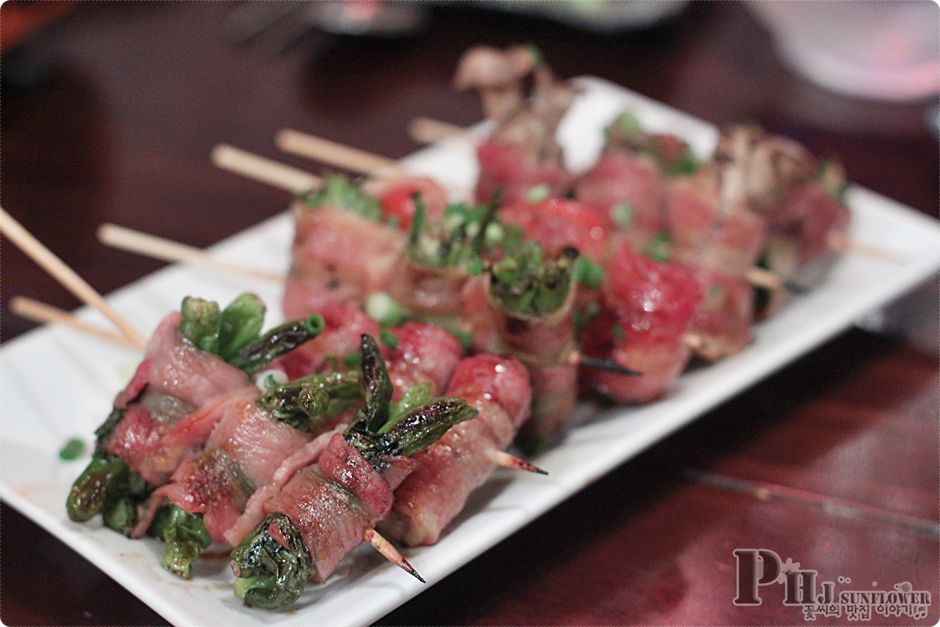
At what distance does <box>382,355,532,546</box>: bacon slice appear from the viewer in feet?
8.74

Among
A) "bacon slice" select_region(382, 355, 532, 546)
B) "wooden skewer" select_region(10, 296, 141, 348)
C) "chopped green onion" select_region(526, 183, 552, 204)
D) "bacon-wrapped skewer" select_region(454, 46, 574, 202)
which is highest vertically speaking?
"bacon-wrapped skewer" select_region(454, 46, 574, 202)

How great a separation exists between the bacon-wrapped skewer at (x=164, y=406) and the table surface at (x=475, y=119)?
323mm

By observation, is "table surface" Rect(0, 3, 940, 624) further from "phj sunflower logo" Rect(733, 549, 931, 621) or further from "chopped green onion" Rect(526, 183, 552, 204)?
"chopped green onion" Rect(526, 183, 552, 204)

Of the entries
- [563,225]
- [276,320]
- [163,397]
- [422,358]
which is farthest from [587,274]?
[163,397]

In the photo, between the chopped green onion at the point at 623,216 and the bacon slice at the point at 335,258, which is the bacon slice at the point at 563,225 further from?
the bacon slice at the point at 335,258

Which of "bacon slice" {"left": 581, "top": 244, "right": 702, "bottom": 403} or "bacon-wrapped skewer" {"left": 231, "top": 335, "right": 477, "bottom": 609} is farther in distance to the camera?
"bacon slice" {"left": 581, "top": 244, "right": 702, "bottom": 403}

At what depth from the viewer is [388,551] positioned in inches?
98.2

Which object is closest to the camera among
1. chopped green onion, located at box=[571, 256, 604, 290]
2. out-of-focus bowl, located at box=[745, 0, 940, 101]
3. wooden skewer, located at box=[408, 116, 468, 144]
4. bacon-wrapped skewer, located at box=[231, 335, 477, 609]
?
bacon-wrapped skewer, located at box=[231, 335, 477, 609]

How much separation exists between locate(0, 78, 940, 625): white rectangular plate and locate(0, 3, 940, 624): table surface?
186 mm

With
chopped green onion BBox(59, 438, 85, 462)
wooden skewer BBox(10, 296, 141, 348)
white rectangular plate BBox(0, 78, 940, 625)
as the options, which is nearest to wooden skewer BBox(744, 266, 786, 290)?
white rectangular plate BBox(0, 78, 940, 625)

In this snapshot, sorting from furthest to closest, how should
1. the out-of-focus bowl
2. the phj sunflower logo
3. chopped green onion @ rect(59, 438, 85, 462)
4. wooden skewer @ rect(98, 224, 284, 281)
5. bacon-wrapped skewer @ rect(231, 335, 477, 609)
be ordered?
the out-of-focus bowl
wooden skewer @ rect(98, 224, 284, 281)
chopped green onion @ rect(59, 438, 85, 462)
the phj sunflower logo
bacon-wrapped skewer @ rect(231, 335, 477, 609)

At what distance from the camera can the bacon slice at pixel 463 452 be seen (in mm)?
2664

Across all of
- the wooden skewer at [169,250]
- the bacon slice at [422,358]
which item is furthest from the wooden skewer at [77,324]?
the bacon slice at [422,358]

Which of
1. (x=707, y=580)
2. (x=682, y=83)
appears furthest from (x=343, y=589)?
(x=682, y=83)
